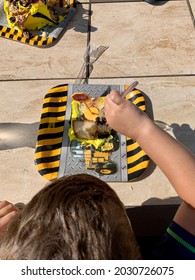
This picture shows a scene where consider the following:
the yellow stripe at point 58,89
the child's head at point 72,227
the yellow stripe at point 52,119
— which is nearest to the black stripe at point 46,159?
the yellow stripe at point 52,119

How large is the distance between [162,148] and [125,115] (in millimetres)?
163

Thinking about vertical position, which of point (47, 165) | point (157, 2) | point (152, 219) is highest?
point (157, 2)

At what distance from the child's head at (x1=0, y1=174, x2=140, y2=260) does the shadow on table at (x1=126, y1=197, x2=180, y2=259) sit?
712mm

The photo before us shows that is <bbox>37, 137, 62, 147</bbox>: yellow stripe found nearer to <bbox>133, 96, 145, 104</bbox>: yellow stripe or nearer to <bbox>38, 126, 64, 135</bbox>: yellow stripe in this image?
<bbox>38, 126, 64, 135</bbox>: yellow stripe

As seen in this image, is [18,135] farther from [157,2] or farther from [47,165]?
[157,2]

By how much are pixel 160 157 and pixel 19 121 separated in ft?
3.21

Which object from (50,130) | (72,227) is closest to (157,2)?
(50,130)

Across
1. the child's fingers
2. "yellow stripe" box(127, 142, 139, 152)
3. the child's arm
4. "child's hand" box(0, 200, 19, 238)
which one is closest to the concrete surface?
"yellow stripe" box(127, 142, 139, 152)

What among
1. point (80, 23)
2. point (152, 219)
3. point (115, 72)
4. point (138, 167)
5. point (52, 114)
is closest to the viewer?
point (152, 219)

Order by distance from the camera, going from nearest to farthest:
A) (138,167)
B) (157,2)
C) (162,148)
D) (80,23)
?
(162,148) < (138,167) < (80,23) < (157,2)

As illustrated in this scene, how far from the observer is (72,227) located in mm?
846

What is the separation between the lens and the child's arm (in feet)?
4.07

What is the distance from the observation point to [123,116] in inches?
51.4

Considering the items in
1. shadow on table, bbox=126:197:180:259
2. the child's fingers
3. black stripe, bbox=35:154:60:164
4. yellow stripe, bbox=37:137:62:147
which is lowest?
shadow on table, bbox=126:197:180:259
